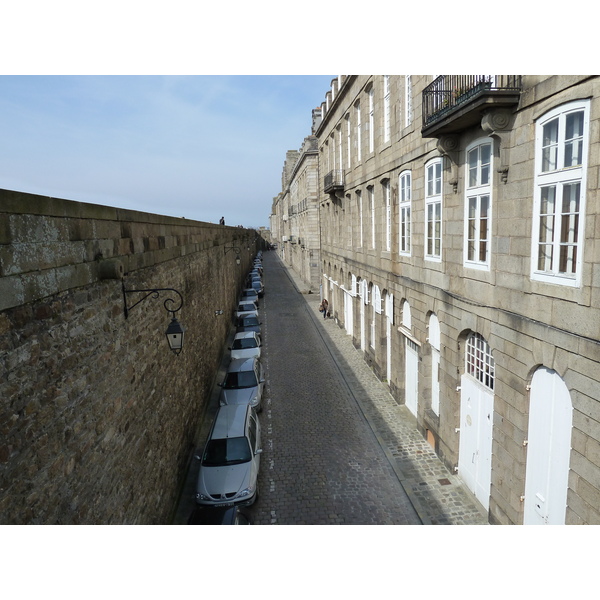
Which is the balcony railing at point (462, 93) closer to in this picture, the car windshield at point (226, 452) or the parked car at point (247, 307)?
the car windshield at point (226, 452)

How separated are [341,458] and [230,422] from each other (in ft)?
9.63

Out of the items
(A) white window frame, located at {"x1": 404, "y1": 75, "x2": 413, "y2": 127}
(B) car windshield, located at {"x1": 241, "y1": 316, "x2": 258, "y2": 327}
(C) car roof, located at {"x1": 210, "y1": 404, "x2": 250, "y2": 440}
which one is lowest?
(C) car roof, located at {"x1": 210, "y1": 404, "x2": 250, "y2": 440}


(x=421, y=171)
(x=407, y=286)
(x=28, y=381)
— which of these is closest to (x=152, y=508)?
(x=28, y=381)

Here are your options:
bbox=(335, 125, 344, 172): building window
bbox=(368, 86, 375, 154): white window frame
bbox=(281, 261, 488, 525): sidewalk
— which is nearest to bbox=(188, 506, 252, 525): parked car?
bbox=(281, 261, 488, 525): sidewalk

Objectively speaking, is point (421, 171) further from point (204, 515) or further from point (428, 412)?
point (204, 515)

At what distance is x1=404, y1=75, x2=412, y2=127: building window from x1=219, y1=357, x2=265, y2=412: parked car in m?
8.63

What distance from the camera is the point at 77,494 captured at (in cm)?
462

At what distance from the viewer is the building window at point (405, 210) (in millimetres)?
12078

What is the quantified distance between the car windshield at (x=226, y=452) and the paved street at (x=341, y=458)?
3.00 feet

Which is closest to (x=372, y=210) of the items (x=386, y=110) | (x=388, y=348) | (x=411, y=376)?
(x=386, y=110)

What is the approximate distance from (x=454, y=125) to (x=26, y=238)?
23.9 feet

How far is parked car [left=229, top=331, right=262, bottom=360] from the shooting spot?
664 inches

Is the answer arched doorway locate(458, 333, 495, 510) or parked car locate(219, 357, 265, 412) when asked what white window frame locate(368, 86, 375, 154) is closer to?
parked car locate(219, 357, 265, 412)

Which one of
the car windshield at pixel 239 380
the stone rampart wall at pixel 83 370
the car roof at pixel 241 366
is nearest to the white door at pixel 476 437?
the stone rampart wall at pixel 83 370
